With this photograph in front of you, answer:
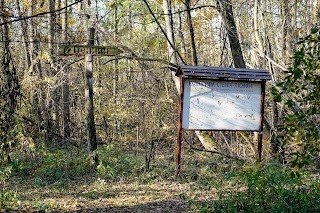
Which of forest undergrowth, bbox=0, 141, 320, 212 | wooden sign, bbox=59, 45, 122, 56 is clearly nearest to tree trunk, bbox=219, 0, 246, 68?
forest undergrowth, bbox=0, 141, 320, 212

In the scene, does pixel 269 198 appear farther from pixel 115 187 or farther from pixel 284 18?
pixel 284 18

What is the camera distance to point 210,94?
919 centimetres

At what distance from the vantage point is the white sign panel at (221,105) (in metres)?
9.09

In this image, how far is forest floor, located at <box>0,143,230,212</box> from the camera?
6.95 meters

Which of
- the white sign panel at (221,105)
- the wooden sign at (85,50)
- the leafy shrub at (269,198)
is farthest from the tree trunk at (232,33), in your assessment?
the leafy shrub at (269,198)

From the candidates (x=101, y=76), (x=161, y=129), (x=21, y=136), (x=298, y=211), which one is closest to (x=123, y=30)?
(x=101, y=76)

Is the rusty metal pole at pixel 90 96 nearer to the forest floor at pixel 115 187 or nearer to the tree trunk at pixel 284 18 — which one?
the forest floor at pixel 115 187

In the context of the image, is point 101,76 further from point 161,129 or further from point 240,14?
point 161,129

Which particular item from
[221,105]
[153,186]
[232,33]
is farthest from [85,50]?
[232,33]

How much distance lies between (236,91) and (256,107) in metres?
0.65

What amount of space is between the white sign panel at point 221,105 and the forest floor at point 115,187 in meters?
1.32

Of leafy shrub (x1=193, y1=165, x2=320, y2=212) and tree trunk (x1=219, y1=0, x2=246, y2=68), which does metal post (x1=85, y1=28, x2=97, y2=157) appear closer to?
tree trunk (x1=219, y1=0, x2=246, y2=68)

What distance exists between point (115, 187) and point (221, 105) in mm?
3090

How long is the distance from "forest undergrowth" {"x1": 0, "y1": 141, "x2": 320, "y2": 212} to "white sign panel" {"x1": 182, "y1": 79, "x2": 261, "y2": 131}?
1082 mm
